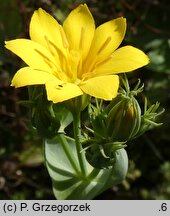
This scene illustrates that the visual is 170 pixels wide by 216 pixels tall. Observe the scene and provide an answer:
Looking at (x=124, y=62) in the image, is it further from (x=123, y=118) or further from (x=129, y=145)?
(x=129, y=145)

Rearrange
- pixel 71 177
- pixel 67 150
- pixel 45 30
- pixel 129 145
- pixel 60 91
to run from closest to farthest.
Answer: pixel 60 91 < pixel 45 30 < pixel 67 150 < pixel 71 177 < pixel 129 145

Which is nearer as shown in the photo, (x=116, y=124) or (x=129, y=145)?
(x=116, y=124)

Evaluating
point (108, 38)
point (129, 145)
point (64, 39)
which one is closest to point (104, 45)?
point (108, 38)

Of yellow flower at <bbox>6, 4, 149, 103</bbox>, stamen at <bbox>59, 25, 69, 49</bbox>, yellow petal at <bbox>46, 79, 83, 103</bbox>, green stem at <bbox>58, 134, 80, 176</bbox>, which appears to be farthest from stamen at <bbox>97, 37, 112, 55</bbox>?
green stem at <bbox>58, 134, 80, 176</bbox>

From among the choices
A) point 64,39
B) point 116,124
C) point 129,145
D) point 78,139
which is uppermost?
point 64,39

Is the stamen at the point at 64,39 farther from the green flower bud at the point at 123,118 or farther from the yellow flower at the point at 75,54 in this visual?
the green flower bud at the point at 123,118

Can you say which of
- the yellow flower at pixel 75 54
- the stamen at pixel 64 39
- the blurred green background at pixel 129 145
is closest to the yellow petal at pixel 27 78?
the yellow flower at pixel 75 54

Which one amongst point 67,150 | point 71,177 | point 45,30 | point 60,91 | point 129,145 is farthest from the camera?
point 129,145

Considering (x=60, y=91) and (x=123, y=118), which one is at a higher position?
(x=60, y=91)
